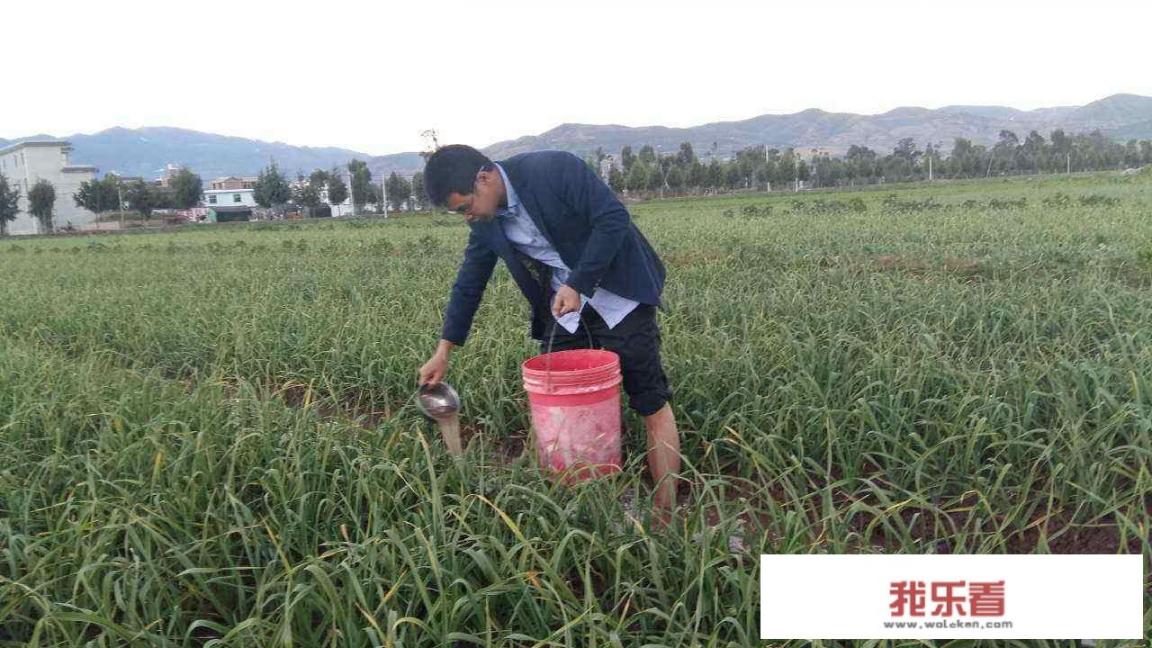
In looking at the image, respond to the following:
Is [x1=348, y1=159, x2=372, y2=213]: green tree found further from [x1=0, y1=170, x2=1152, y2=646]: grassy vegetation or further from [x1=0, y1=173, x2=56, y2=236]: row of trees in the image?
[x1=0, y1=170, x2=1152, y2=646]: grassy vegetation

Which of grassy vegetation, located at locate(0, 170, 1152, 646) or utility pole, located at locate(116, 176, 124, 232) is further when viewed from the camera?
utility pole, located at locate(116, 176, 124, 232)

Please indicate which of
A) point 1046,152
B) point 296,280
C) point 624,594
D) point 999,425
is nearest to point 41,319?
point 296,280

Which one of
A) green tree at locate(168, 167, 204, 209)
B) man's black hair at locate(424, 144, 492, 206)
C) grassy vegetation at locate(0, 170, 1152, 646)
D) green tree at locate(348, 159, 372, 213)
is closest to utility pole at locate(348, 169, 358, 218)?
green tree at locate(348, 159, 372, 213)

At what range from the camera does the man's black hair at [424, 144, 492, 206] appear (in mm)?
2359

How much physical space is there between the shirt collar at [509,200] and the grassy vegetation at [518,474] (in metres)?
0.82

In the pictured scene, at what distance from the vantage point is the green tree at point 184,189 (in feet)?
175

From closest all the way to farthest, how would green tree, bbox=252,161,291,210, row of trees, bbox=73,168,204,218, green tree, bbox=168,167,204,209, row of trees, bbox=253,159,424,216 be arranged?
row of trees, bbox=73,168,204,218, green tree, bbox=168,167,204,209, green tree, bbox=252,161,291,210, row of trees, bbox=253,159,424,216

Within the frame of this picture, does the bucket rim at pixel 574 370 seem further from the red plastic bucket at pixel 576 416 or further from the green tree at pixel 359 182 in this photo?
the green tree at pixel 359 182

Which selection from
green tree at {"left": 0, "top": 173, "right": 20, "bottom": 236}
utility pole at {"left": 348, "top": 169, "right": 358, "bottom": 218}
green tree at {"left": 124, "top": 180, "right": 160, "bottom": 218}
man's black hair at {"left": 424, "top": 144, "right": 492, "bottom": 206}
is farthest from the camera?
utility pole at {"left": 348, "top": 169, "right": 358, "bottom": 218}

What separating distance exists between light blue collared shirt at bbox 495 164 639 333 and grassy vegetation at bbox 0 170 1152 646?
0.60m

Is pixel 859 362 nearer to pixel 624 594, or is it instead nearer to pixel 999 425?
pixel 999 425

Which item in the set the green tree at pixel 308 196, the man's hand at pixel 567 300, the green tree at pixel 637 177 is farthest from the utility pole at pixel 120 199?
the man's hand at pixel 567 300

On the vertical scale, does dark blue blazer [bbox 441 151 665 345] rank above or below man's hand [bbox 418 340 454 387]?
above

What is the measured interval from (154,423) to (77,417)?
0.60 metres
